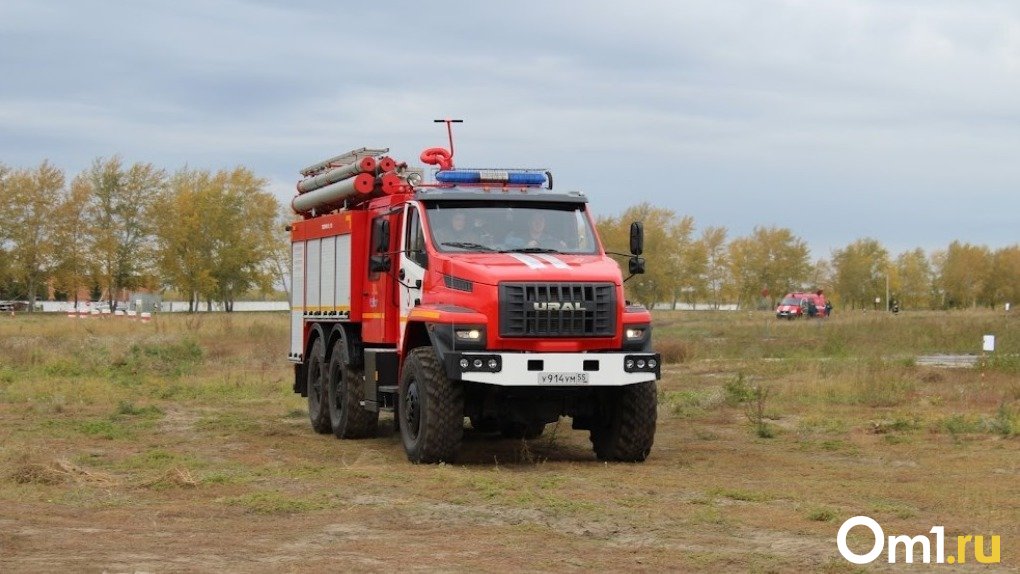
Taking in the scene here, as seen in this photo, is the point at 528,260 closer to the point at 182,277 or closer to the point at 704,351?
the point at 704,351

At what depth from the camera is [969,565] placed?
8695 mm

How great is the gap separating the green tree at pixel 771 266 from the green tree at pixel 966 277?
1850 centimetres

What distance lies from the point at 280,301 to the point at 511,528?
11703 centimetres

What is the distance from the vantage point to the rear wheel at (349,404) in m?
17.7

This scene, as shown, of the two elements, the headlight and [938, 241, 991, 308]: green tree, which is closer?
the headlight

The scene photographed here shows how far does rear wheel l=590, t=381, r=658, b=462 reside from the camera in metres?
14.5

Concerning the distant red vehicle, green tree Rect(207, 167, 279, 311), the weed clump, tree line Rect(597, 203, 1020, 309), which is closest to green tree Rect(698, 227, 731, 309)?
tree line Rect(597, 203, 1020, 309)

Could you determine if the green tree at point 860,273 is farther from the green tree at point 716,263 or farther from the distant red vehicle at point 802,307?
the distant red vehicle at point 802,307

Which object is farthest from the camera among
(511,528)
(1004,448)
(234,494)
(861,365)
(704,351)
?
(704,351)

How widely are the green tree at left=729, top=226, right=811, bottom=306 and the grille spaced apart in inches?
3225

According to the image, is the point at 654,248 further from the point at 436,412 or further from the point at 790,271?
the point at 436,412

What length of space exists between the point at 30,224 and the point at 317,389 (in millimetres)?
55333

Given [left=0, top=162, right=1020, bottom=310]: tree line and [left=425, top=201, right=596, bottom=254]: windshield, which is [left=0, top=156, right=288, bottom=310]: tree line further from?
[left=425, top=201, right=596, bottom=254]: windshield

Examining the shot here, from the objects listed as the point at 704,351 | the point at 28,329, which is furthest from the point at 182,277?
the point at 704,351
